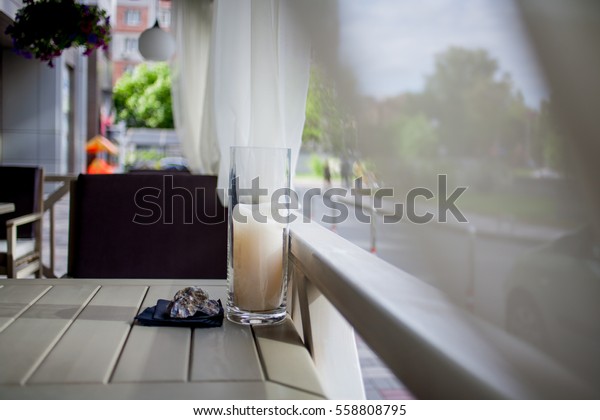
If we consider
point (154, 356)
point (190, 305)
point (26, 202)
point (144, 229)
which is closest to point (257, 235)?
point (190, 305)

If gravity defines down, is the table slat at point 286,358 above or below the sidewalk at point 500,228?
below

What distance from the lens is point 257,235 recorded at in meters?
0.92

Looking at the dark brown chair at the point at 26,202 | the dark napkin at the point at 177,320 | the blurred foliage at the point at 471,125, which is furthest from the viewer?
the dark brown chair at the point at 26,202

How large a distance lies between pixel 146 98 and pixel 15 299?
2065 centimetres

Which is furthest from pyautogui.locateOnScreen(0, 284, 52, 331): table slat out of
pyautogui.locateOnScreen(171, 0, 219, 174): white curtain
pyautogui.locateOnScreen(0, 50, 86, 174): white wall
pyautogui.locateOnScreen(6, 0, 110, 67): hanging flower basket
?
pyautogui.locateOnScreen(0, 50, 86, 174): white wall

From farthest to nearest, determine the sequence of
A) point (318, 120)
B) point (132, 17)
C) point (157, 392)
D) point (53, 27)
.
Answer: point (132, 17)
point (53, 27)
point (318, 120)
point (157, 392)

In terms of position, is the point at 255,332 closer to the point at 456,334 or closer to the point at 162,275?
the point at 456,334

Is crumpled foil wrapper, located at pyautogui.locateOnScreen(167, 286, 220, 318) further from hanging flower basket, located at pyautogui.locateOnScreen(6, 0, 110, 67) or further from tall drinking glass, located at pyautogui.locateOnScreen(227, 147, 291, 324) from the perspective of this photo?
hanging flower basket, located at pyautogui.locateOnScreen(6, 0, 110, 67)

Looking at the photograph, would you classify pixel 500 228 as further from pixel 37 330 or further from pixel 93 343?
pixel 37 330

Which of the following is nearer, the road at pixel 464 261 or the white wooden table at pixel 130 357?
the road at pixel 464 261

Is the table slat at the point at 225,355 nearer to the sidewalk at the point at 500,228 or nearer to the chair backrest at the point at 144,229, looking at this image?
the sidewalk at the point at 500,228

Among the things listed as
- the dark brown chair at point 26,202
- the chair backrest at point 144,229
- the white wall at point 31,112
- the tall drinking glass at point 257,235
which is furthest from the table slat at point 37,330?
the white wall at point 31,112

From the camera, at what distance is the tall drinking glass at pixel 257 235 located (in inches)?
36.2
